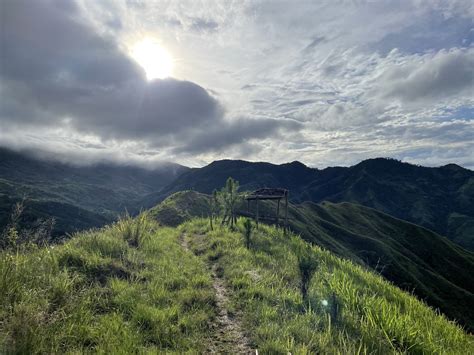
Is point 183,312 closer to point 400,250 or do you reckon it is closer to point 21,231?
point 21,231

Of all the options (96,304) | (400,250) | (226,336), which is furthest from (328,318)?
(400,250)

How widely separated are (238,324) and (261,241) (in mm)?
10447

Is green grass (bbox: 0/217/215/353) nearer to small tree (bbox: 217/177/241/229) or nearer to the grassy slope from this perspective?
small tree (bbox: 217/177/241/229)

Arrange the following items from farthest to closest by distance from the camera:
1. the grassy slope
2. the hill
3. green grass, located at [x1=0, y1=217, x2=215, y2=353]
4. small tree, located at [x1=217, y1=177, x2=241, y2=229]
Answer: the grassy slope, small tree, located at [x1=217, y1=177, x2=241, y2=229], the hill, green grass, located at [x1=0, y1=217, x2=215, y2=353]

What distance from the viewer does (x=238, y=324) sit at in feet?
23.1

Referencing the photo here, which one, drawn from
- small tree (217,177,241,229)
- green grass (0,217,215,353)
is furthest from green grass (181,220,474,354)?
small tree (217,177,241,229)

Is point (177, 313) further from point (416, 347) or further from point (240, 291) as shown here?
point (416, 347)

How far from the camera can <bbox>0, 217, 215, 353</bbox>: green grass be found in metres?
4.89

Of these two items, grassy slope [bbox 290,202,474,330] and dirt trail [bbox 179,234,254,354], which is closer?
dirt trail [bbox 179,234,254,354]

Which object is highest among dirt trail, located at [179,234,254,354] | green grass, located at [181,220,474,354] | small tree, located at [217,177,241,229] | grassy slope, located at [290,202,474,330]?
small tree, located at [217,177,241,229]

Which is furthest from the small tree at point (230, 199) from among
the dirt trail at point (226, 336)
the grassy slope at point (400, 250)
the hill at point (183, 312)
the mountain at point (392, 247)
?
the grassy slope at point (400, 250)

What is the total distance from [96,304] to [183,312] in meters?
1.88

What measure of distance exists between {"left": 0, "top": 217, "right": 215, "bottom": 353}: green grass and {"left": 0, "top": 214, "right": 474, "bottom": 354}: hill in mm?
20

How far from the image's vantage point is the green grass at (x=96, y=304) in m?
4.89
